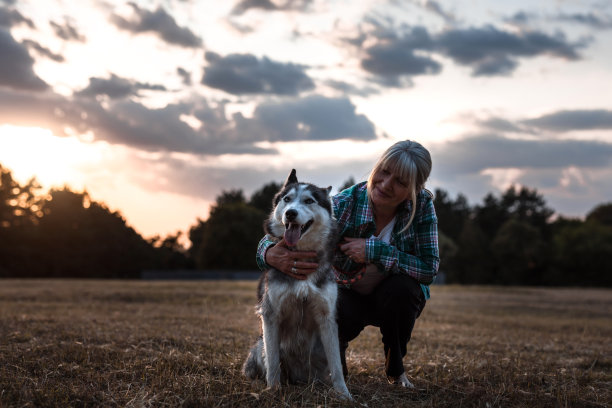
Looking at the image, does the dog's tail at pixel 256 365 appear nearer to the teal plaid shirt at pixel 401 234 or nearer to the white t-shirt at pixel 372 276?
the teal plaid shirt at pixel 401 234

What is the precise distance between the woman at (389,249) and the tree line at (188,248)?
52.1 metres

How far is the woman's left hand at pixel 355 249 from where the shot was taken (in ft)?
17.8

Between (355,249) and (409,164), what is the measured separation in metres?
0.99

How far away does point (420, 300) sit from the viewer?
233 inches

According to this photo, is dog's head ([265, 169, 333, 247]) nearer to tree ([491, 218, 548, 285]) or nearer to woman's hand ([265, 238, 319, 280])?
woman's hand ([265, 238, 319, 280])

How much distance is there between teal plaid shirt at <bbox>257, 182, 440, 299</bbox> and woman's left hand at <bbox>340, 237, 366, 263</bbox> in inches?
8.0

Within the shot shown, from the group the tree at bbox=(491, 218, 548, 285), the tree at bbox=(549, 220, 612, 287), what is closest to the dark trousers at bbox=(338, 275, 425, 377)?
the tree at bbox=(491, 218, 548, 285)

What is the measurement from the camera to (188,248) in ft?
252

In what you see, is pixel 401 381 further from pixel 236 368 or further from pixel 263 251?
pixel 263 251

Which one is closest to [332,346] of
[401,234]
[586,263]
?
[401,234]

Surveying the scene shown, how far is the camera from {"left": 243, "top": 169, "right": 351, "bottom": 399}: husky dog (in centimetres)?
508

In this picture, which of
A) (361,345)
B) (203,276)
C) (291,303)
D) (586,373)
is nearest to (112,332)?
(361,345)

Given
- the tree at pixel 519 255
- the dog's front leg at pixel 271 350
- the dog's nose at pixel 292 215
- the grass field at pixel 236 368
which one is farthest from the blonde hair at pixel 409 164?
the tree at pixel 519 255

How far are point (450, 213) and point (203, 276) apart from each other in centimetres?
4291
